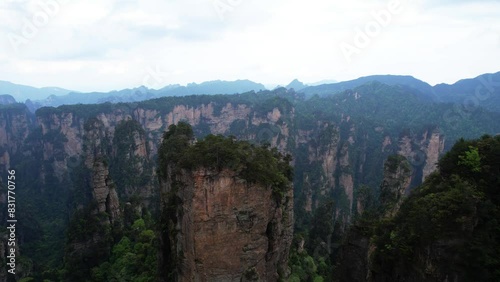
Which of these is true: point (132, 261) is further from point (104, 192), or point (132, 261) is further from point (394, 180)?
point (394, 180)

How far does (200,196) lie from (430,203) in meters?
8.50

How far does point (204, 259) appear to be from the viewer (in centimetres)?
1566

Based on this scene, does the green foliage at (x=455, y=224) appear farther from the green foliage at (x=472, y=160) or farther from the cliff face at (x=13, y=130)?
the cliff face at (x=13, y=130)

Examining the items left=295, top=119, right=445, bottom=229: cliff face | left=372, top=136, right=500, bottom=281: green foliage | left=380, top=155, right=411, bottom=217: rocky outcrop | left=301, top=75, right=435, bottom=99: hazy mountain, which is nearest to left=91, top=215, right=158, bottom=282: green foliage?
left=372, top=136, right=500, bottom=281: green foliage

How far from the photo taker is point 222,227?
51.4 ft

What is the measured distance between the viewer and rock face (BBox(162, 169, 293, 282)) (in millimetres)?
15562

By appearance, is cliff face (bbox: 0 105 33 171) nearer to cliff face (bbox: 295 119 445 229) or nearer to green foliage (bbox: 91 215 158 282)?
cliff face (bbox: 295 119 445 229)

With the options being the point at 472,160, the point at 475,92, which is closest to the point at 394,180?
the point at 472,160

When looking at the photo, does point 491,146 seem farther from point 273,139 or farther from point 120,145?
point 273,139

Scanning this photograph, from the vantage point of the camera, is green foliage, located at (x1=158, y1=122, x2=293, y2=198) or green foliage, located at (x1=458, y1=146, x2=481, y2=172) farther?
green foliage, located at (x1=158, y1=122, x2=293, y2=198)

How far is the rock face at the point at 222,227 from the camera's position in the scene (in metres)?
15.6

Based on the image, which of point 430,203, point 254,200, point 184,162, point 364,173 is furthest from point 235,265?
point 364,173

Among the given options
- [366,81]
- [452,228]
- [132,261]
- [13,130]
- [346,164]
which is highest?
[366,81]

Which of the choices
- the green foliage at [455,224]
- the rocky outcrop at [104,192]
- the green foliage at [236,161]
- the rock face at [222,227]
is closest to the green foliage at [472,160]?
the green foliage at [455,224]
